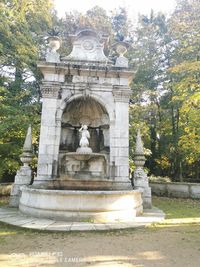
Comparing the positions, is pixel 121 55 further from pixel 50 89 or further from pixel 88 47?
pixel 50 89

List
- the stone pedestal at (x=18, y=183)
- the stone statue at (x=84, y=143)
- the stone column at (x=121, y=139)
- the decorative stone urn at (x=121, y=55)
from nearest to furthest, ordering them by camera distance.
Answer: the stone pedestal at (x=18, y=183), the stone column at (x=121, y=139), the stone statue at (x=84, y=143), the decorative stone urn at (x=121, y=55)

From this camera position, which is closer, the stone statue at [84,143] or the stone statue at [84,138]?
the stone statue at [84,143]

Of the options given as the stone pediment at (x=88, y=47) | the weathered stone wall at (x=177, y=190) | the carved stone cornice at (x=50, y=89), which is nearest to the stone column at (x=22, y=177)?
the carved stone cornice at (x=50, y=89)

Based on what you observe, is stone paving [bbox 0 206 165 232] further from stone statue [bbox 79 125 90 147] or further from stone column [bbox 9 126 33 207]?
stone statue [bbox 79 125 90 147]

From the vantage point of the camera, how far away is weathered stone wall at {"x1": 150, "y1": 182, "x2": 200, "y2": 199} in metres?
13.3

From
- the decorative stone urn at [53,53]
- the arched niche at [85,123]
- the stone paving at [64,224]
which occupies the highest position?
the decorative stone urn at [53,53]

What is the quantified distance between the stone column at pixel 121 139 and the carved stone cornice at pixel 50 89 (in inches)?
86.2

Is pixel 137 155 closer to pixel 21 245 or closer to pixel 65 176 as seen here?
pixel 65 176

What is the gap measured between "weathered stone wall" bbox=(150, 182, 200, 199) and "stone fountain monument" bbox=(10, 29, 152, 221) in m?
4.78

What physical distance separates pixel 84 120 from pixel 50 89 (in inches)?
83.6

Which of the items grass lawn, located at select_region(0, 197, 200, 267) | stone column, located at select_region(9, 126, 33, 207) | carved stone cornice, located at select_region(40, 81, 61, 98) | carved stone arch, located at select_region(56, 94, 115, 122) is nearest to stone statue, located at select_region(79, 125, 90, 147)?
carved stone arch, located at select_region(56, 94, 115, 122)

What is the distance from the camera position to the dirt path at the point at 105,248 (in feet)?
13.9

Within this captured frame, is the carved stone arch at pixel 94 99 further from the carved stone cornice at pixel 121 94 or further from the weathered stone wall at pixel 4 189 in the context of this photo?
the weathered stone wall at pixel 4 189

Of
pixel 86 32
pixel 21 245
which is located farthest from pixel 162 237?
pixel 86 32
